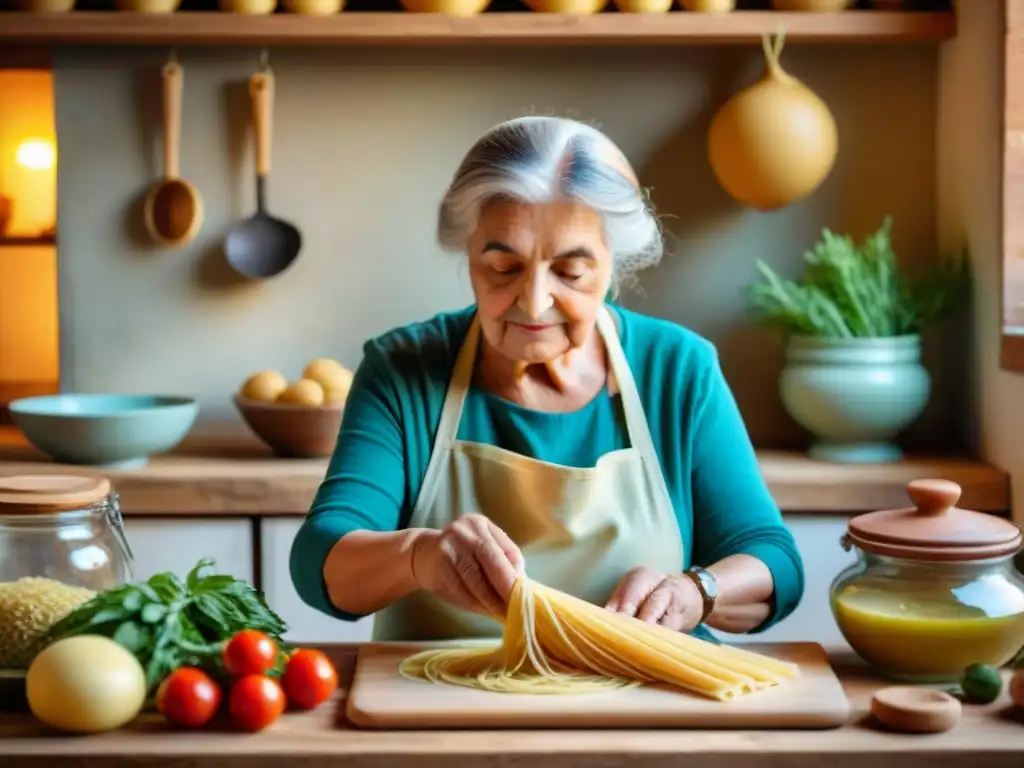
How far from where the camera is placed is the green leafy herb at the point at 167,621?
1.31m

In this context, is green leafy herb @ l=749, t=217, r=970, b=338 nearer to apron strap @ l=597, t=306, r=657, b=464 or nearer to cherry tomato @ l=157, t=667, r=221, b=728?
apron strap @ l=597, t=306, r=657, b=464

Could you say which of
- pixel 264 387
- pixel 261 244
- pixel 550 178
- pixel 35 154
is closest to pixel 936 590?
pixel 550 178

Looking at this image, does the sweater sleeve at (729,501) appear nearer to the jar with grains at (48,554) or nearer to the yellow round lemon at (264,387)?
the jar with grains at (48,554)

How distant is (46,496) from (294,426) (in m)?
1.40

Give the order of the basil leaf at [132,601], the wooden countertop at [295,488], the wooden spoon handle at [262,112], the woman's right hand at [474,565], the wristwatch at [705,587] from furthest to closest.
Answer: the wooden spoon handle at [262,112], the wooden countertop at [295,488], the wristwatch at [705,587], the woman's right hand at [474,565], the basil leaf at [132,601]

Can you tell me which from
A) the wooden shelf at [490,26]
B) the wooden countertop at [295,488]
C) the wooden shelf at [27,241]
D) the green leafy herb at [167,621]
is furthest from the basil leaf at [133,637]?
the wooden shelf at [27,241]

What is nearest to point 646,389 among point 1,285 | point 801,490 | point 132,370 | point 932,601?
point 932,601

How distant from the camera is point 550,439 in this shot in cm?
185

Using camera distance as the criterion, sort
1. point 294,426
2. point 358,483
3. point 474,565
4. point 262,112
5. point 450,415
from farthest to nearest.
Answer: point 262,112, point 294,426, point 450,415, point 358,483, point 474,565

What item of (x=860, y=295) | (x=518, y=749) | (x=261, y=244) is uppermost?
(x=261, y=244)

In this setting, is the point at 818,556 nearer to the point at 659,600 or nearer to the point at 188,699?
the point at 659,600

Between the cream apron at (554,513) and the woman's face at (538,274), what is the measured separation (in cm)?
16

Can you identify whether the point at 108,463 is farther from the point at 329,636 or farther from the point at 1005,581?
the point at 1005,581

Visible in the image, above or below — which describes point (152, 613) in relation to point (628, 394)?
below
